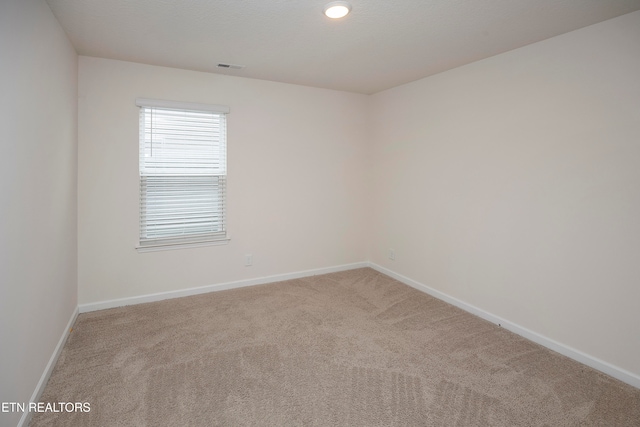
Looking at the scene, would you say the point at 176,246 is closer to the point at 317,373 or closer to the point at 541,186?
the point at 317,373

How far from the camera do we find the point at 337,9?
2.12 m

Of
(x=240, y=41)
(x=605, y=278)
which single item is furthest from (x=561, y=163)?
(x=240, y=41)

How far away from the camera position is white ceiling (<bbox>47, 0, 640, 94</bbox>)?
6.89 ft

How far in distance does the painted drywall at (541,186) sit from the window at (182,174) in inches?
89.6

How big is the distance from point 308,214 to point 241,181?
97 centimetres

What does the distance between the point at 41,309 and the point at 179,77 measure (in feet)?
8.02

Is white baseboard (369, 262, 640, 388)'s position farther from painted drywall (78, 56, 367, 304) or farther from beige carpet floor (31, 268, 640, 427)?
painted drywall (78, 56, 367, 304)

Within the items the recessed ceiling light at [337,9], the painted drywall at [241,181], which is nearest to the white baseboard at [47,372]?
the painted drywall at [241,181]

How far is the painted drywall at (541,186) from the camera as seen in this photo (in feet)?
7.22

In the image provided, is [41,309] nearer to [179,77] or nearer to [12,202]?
[12,202]

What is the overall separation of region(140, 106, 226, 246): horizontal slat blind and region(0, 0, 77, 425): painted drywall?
72 cm

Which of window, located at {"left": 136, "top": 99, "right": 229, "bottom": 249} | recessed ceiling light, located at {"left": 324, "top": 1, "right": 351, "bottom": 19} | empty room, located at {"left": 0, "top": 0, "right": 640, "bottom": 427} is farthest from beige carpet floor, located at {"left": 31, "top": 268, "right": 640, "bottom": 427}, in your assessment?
recessed ceiling light, located at {"left": 324, "top": 1, "right": 351, "bottom": 19}

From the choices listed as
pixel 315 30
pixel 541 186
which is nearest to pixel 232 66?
pixel 315 30

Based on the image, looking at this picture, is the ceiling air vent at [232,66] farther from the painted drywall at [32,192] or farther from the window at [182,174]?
the painted drywall at [32,192]
